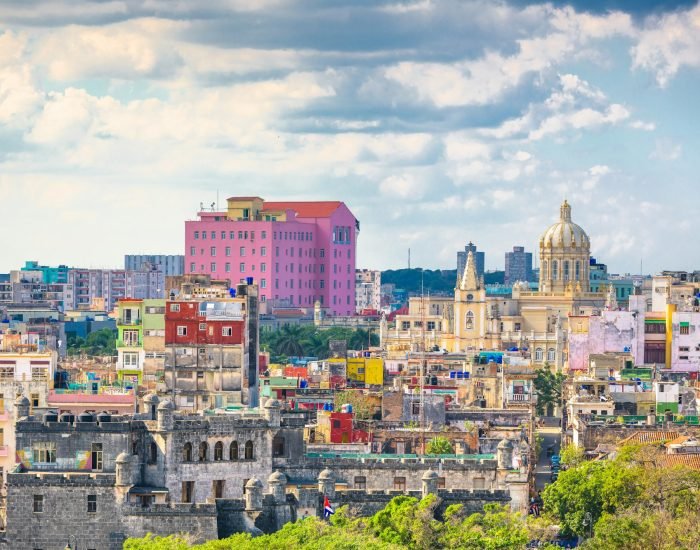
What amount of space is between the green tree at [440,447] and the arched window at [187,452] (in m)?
20.6

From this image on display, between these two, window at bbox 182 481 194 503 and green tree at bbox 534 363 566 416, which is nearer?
window at bbox 182 481 194 503

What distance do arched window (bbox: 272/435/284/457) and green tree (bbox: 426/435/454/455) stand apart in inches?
666

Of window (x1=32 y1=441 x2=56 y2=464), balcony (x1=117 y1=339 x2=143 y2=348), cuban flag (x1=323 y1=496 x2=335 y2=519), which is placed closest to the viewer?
cuban flag (x1=323 y1=496 x2=335 y2=519)

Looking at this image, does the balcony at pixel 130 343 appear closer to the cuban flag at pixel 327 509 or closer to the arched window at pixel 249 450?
the arched window at pixel 249 450

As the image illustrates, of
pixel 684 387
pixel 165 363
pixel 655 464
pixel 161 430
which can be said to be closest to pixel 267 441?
pixel 161 430

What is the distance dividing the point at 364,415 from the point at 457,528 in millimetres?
48498

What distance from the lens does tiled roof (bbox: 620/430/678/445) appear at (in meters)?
126

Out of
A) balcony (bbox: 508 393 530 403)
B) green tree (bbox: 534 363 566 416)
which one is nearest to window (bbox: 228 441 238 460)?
balcony (bbox: 508 393 530 403)

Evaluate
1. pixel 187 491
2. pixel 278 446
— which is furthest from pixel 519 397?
pixel 187 491

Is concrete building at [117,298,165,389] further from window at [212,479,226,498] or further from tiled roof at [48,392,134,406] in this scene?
window at [212,479,226,498]

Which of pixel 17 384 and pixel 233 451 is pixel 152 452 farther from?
pixel 17 384

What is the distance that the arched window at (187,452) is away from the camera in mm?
94875

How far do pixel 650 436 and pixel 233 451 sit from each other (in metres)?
37.3

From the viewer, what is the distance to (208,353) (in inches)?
5202
